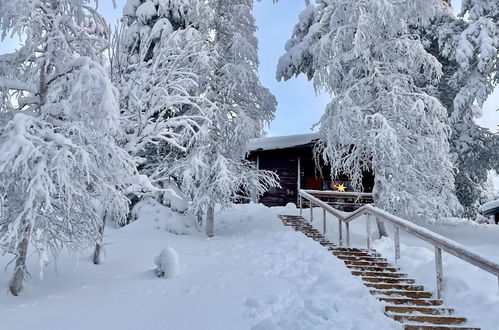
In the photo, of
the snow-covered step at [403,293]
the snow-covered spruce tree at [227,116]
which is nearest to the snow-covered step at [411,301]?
the snow-covered step at [403,293]

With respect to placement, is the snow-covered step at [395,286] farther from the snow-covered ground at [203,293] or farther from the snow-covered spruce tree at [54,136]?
the snow-covered spruce tree at [54,136]

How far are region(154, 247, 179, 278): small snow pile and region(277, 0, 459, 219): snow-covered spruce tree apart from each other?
6.92 m

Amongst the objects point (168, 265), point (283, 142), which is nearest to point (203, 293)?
point (168, 265)

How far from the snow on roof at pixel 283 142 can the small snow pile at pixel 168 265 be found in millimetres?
13971

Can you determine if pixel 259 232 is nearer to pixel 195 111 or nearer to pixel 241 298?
pixel 195 111

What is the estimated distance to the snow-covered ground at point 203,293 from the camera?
5.47 m

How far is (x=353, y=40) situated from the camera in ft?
42.2

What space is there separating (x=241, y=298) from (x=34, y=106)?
4911 mm

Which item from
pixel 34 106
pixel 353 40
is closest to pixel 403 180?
pixel 353 40

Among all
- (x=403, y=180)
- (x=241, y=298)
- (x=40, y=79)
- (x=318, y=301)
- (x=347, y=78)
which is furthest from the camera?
(x=347, y=78)

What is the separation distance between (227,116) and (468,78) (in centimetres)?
883

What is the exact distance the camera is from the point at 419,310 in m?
5.66

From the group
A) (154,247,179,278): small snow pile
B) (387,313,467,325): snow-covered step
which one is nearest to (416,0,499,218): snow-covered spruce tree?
(387,313,467,325): snow-covered step

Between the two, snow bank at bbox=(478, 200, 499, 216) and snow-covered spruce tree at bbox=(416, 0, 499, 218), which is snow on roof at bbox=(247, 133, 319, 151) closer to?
snow-covered spruce tree at bbox=(416, 0, 499, 218)
